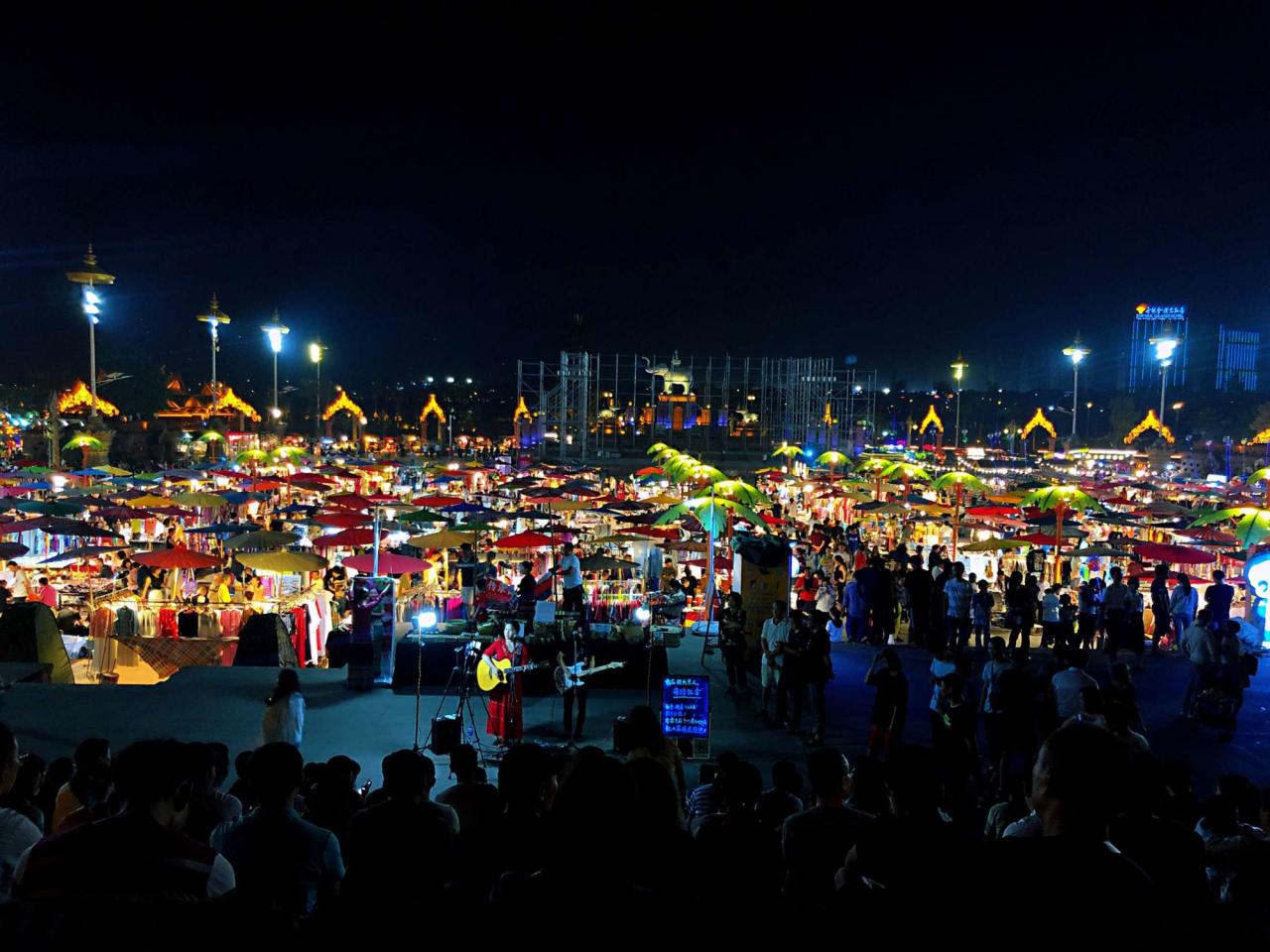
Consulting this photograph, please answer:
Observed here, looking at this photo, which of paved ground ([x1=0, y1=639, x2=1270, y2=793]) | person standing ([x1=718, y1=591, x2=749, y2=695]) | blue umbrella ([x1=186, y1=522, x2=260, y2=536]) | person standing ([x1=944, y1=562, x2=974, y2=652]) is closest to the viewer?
paved ground ([x1=0, y1=639, x2=1270, y2=793])

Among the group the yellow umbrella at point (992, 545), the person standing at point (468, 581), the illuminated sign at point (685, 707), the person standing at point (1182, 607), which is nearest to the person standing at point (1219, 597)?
the person standing at point (1182, 607)

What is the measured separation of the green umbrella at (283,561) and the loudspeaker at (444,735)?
5.44 meters

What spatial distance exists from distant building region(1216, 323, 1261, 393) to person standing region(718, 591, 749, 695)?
13383 cm

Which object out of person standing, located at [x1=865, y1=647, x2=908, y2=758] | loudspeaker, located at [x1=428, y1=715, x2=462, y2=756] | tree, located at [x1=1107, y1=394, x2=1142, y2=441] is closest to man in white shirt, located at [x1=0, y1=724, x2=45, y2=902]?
loudspeaker, located at [x1=428, y1=715, x2=462, y2=756]

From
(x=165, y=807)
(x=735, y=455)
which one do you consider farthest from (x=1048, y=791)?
(x=735, y=455)

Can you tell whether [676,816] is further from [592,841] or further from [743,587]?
[743,587]

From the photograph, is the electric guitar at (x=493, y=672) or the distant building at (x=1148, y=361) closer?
the electric guitar at (x=493, y=672)

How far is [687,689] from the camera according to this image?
7266 mm

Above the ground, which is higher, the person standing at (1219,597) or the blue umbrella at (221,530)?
the person standing at (1219,597)

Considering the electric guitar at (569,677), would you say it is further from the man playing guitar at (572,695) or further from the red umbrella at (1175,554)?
the red umbrella at (1175,554)

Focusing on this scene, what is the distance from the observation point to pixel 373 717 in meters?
8.65

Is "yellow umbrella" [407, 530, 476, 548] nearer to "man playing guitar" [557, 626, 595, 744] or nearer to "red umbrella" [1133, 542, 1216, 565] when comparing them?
"man playing guitar" [557, 626, 595, 744]

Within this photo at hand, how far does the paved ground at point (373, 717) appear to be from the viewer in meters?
7.83

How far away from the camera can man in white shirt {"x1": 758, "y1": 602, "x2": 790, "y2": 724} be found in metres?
8.19
